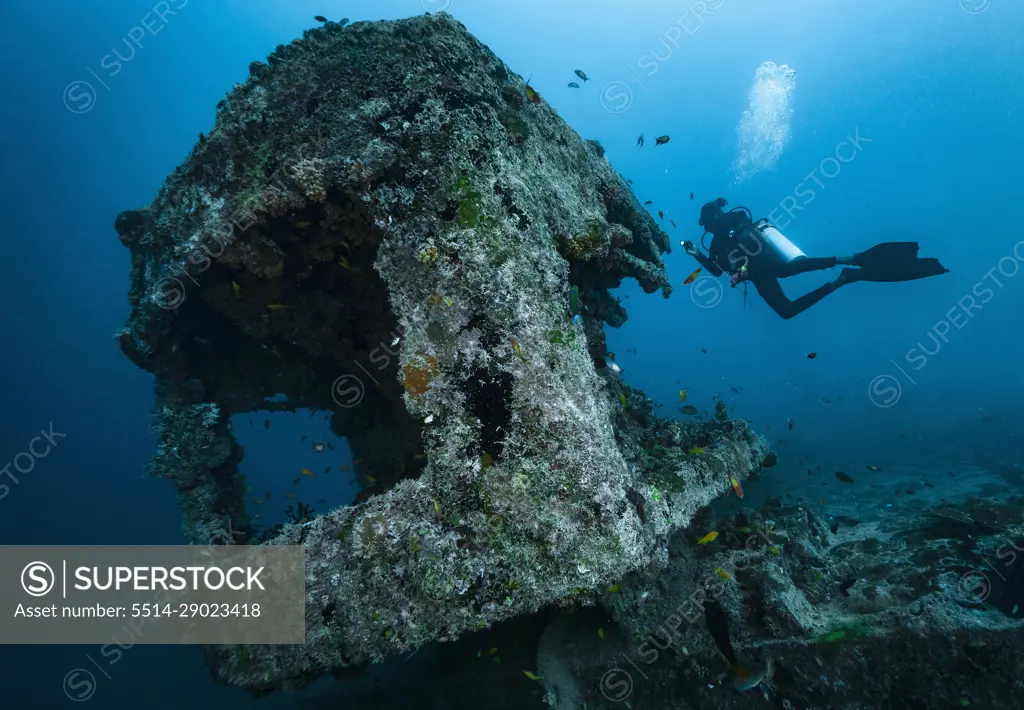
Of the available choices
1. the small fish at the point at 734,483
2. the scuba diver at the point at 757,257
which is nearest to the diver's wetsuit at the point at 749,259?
the scuba diver at the point at 757,257

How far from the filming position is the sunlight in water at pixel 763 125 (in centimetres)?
10238

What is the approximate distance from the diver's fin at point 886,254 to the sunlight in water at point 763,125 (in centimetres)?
11317

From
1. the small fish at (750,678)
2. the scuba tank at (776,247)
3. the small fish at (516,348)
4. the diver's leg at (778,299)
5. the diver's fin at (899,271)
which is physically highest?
the scuba tank at (776,247)

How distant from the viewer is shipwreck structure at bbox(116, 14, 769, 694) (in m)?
3.22

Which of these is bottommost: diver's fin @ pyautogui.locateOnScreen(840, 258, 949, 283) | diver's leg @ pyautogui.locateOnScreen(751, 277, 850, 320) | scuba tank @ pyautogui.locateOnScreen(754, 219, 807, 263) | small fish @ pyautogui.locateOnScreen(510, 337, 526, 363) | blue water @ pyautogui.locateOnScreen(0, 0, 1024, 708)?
small fish @ pyautogui.locateOnScreen(510, 337, 526, 363)

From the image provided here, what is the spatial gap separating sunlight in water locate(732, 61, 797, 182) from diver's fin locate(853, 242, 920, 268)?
113170 millimetres

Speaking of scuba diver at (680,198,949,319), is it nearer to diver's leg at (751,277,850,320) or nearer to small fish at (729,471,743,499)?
diver's leg at (751,277,850,320)

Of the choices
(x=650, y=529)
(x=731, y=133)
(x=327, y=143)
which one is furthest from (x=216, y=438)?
(x=731, y=133)

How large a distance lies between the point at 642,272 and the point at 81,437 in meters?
62.8

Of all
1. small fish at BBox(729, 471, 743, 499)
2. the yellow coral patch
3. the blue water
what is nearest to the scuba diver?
the blue water

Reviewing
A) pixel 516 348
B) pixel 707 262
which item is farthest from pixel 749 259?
pixel 516 348

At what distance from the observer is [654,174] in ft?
350

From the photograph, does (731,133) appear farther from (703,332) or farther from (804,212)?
(703,332)

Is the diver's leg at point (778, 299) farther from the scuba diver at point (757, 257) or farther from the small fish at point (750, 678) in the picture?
the small fish at point (750, 678)
